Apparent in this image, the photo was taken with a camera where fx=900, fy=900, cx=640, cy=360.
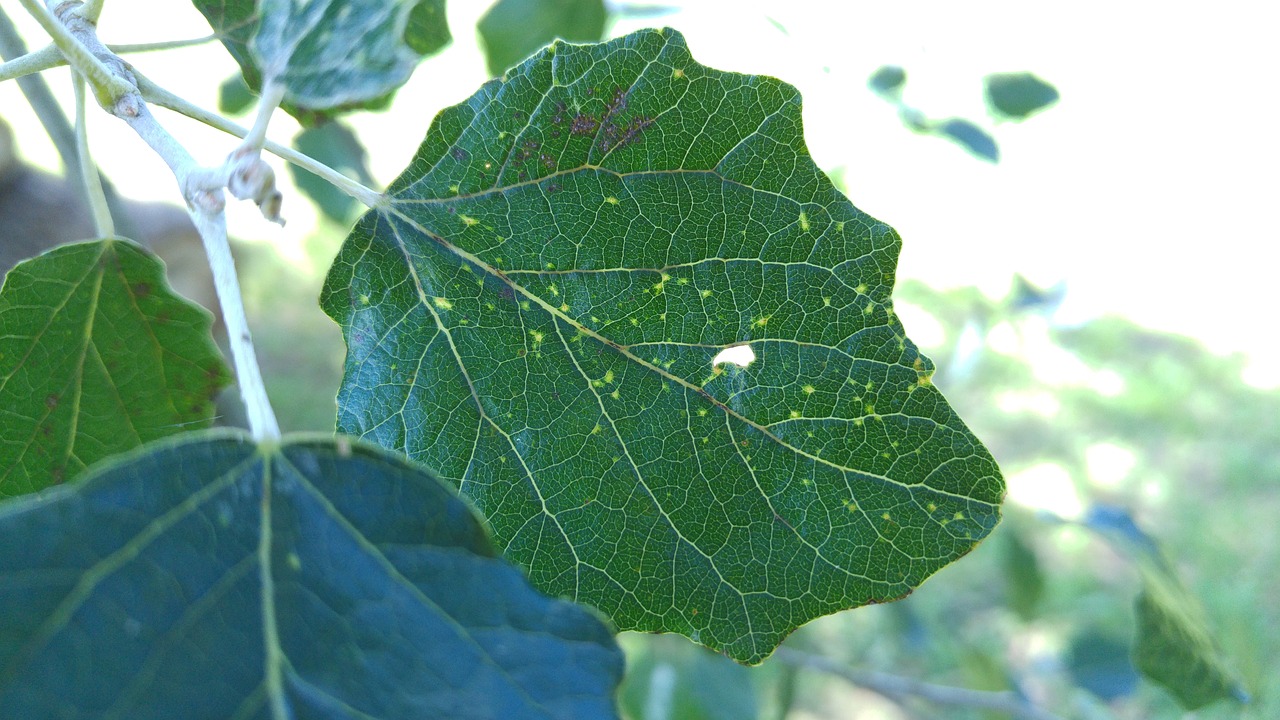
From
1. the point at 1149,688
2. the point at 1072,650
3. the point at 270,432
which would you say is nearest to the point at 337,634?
the point at 270,432

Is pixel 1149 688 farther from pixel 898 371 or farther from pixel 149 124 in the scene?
pixel 149 124

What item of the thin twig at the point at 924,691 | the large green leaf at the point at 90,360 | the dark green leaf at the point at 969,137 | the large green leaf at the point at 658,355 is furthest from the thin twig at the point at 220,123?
the thin twig at the point at 924,691

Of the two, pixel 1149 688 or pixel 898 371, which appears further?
pixel 1149 688

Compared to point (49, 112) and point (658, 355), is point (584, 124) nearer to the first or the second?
point (658, 355)

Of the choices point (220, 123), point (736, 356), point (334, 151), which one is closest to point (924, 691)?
point (736, 356)

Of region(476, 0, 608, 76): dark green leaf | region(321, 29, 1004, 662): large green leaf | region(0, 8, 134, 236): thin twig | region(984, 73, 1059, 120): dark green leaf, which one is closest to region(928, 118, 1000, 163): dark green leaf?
region(984, 73, 1059, 120): dark green leaf

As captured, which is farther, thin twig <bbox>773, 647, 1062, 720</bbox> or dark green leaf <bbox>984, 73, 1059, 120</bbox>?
thin twig <bbox>773, 647, 1062, 720</bbox>

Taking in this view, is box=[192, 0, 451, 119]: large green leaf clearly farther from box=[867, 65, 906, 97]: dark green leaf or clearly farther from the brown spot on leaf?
box=[867, 65, 906, 97]: dark green leaf
